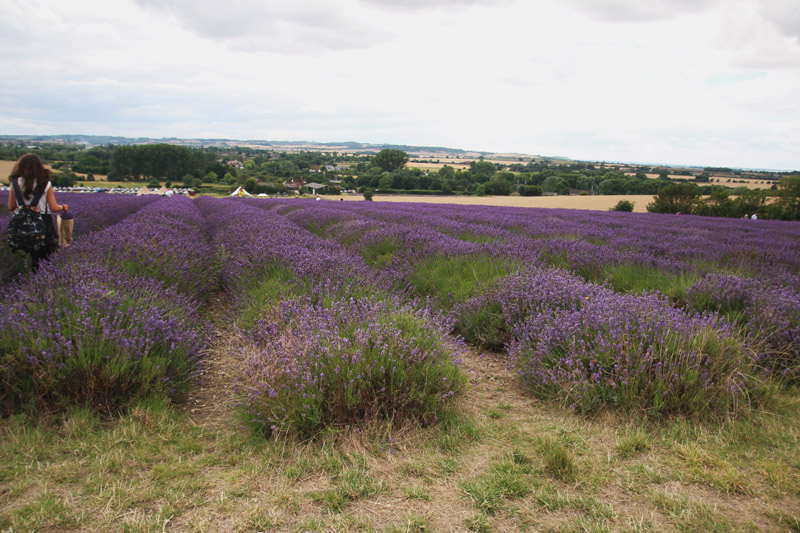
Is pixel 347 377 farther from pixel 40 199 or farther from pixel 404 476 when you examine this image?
pixel 40 199

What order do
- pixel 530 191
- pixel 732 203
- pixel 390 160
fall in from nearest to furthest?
pixel 732 203 → pixel 530 191 → pixel 390 160

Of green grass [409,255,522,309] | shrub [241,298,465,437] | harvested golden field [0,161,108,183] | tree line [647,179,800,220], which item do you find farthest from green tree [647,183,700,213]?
harvested golden field [0,161,108,183]

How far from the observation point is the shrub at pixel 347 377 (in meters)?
2.19

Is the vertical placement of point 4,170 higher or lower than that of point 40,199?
higher

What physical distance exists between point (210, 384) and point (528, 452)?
2093 millimetres

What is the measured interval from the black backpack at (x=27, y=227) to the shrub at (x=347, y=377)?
2990 millimetres

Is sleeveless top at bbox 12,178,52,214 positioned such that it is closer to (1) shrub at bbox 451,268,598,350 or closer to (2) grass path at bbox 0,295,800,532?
(2) grass path at bbox 0,295,800,532

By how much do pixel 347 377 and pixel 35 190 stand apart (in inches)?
153

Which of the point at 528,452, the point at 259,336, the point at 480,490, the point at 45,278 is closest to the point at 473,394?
the point at 528,452

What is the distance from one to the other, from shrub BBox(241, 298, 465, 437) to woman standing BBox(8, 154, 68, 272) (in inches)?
120

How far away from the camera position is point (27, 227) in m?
3.98

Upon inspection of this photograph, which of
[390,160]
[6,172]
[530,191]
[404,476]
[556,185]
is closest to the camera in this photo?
[404,476]

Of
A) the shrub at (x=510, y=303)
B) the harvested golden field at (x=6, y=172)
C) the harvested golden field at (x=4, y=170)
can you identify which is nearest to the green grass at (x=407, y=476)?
the shrub at (x=510, y=303)

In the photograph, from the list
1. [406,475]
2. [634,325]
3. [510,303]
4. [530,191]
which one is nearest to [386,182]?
[530,191]
